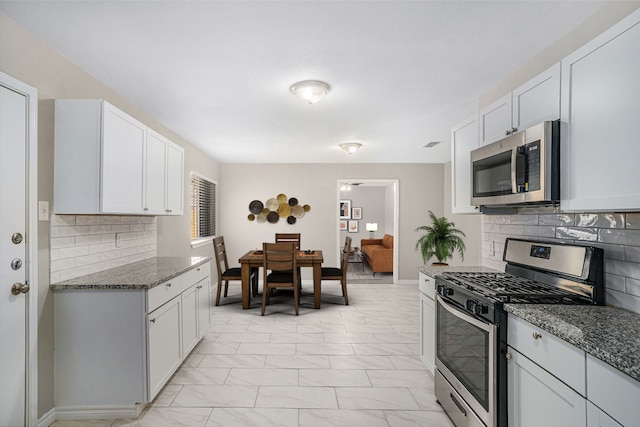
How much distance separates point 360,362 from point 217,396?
1268 mm

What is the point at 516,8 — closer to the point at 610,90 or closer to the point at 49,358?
the point at 610,90

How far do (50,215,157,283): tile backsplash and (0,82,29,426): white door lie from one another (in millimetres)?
257

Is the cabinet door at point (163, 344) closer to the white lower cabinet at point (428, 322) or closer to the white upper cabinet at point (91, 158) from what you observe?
the white upper cabinet at point (91, 158)

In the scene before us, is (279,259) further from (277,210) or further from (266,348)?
(277,210)

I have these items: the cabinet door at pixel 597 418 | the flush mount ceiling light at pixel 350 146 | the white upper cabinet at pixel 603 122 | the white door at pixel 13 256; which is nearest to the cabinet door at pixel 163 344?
the white door at pixel 13 256

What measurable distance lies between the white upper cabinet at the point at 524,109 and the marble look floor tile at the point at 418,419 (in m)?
1.92

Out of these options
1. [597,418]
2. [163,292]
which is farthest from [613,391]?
[163,292]

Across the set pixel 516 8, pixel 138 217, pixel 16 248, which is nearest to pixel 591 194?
pixel 516 8

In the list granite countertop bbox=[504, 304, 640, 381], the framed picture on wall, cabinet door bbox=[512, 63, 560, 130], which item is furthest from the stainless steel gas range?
the framed picture on wall

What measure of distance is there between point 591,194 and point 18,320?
305 cm

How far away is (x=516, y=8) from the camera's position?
1.71 m


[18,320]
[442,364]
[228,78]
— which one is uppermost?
[228,78]

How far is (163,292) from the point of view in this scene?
7.83ft

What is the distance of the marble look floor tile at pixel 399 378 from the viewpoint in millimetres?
2584
